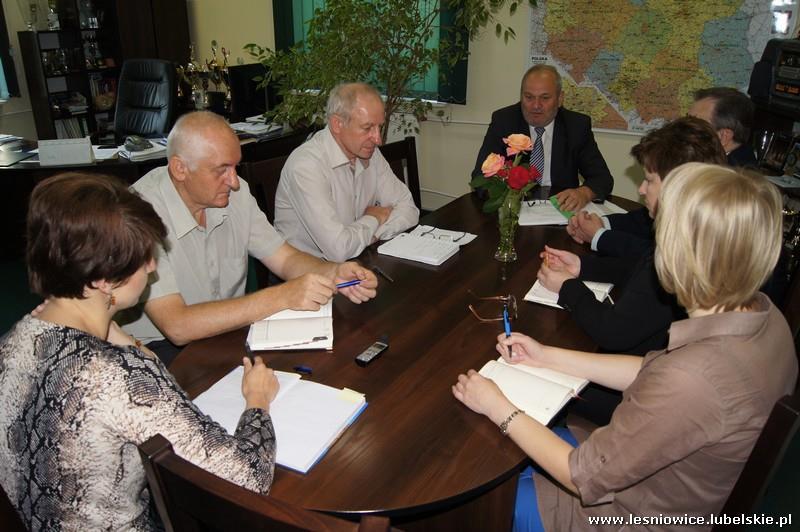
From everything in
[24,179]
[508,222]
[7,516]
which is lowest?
[24,179]

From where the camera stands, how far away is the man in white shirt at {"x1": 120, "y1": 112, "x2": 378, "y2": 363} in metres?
1.57

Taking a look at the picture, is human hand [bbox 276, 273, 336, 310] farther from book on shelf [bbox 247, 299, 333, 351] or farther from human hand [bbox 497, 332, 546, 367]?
human hand [bbox 497, 332, 546, 367]

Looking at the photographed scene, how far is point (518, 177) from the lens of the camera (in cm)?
186

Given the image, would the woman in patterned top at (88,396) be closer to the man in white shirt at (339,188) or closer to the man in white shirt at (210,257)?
the man in white shirt at (210,257)

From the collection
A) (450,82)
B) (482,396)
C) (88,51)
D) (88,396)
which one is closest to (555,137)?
(450,82)

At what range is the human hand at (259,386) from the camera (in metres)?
1.19

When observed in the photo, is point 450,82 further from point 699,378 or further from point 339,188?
point 699,378

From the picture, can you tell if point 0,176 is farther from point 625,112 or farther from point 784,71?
point 784,71

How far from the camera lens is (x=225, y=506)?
748 millimetres

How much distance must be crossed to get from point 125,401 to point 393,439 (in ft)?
1.63

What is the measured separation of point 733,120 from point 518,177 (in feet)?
3.46

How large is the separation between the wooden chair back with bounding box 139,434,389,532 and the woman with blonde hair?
55 cm

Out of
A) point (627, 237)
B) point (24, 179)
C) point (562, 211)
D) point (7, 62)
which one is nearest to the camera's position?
point (627, 237)

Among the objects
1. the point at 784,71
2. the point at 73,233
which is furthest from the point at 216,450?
the point at 784,71
